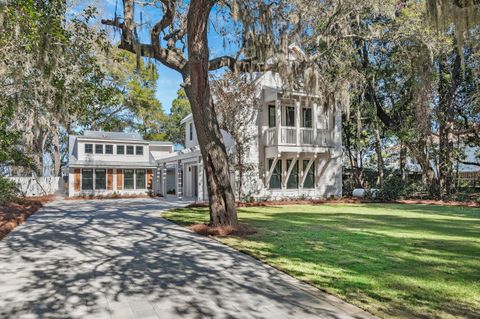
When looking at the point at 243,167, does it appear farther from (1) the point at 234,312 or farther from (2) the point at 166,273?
(1) the point at 234,312

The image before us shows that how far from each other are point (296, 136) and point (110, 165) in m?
13.6

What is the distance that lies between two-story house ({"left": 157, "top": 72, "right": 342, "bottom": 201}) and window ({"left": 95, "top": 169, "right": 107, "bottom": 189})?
726 centimetres

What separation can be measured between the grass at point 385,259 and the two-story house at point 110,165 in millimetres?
16048

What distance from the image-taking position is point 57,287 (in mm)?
4727

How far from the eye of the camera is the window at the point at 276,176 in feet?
60.2

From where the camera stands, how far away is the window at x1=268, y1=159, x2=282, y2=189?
60.2 ft

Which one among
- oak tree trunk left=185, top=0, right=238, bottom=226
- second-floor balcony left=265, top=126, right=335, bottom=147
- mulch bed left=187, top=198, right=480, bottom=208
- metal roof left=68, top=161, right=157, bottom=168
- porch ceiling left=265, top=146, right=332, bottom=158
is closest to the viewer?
oak tree trunk left=185, top=0, right=238, bottom=226

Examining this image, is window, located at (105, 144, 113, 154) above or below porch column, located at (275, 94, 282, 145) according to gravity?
below

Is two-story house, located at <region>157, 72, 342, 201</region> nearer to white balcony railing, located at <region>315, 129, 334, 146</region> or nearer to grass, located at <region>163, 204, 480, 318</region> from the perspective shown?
white balcony railing, located at <region>315, 129, 334, 146</region>

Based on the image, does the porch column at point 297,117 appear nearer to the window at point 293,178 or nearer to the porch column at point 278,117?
the porch column at point 278,117

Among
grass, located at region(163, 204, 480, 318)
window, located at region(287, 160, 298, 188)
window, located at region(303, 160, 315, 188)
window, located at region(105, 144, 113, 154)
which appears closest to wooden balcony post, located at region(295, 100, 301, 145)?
window, located at region(287, 160, 298, 188)

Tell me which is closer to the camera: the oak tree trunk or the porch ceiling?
the oak tree trunk

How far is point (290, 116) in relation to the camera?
18750 millimetres

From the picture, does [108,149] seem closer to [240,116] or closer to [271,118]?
[240,116]
